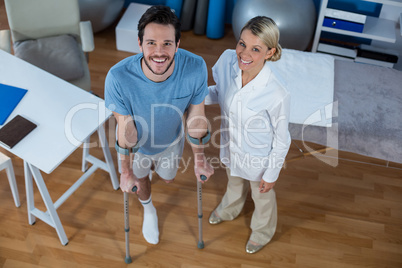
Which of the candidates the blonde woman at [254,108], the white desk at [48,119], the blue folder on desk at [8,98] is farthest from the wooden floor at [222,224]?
the blue folder on desk at [8,98]

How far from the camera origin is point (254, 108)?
2.09 m

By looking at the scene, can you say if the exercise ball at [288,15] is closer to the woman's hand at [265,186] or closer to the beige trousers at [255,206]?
the beige trousers at [255,206]

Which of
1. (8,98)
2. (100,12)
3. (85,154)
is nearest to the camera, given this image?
(8,98)

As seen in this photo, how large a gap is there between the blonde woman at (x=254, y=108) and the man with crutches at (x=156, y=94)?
15 centimetres

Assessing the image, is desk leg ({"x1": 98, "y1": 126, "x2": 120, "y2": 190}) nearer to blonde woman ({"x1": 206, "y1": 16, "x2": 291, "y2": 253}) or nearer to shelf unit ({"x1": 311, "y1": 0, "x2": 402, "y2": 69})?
blonde woman ({"x1": 206, "y1": 16, "x2": 291, "y2": 253})

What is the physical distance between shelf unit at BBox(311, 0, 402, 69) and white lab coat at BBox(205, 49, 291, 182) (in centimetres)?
184

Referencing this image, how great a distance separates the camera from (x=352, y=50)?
386 cm

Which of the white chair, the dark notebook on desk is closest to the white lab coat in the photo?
the dark notebook on desk

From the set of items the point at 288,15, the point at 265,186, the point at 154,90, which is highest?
the point at 154,90

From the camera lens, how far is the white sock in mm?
2746

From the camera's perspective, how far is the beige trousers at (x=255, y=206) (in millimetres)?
2562

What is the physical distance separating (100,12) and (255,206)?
218 centimetres

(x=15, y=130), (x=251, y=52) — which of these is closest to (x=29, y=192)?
(x=15, y=130)

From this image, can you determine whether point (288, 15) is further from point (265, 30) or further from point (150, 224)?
point (150, 224)
